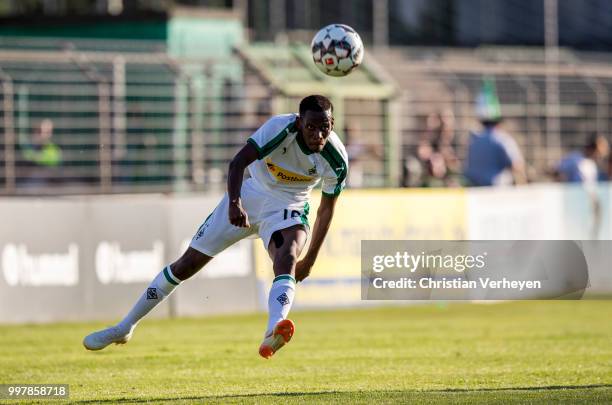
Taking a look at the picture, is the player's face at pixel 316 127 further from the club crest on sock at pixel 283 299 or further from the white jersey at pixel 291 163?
the club crest on sock at pixel 283 299

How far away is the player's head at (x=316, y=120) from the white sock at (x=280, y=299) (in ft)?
3.37

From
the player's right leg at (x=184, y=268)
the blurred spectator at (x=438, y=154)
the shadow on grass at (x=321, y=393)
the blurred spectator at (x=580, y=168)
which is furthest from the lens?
the blurred spectator at (x=580, y=168)

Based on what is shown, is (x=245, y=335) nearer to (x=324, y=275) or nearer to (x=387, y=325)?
(x=387, y=325)

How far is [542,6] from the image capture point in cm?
3519

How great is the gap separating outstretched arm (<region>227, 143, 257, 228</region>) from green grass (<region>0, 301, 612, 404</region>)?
128 centimetres

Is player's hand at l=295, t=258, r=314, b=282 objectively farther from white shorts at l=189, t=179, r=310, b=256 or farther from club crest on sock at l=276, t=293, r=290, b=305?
club crest on sock at l=276, t=293, r=290, b=305

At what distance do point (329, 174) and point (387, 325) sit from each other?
249 inches

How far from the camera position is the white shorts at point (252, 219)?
10.7m

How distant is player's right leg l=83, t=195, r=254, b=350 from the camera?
10.8 m

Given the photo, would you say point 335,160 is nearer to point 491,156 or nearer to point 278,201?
point 278,201

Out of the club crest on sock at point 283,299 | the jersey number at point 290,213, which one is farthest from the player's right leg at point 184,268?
the club crest on sock at point 283,299

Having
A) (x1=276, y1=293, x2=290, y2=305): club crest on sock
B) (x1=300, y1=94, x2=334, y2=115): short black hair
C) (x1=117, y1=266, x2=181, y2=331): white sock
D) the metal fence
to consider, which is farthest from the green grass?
the metal fence

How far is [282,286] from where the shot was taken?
10.1 metres

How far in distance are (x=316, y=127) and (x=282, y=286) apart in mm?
1216
